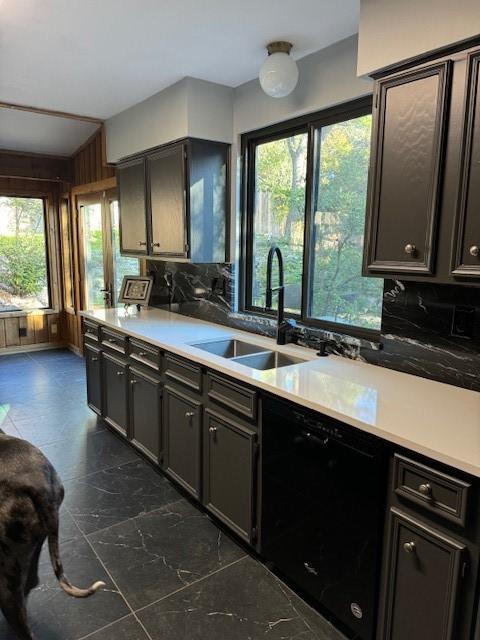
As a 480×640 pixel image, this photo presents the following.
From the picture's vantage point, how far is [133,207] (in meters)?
3.68

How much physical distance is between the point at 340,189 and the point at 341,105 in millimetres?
428

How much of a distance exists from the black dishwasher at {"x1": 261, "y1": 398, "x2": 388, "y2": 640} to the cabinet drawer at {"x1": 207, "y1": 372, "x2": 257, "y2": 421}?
3.5 inches

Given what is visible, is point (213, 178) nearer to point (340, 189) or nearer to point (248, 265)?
point (248, 265)

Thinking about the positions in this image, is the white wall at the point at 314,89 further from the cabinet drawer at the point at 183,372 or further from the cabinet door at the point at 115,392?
the cabinet door at the point at 115,392

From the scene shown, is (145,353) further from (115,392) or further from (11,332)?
(11,332)

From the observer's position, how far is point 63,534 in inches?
93.7

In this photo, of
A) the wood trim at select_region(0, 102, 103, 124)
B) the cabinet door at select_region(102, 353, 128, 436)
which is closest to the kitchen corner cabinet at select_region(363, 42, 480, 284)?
the cabinet door at select_region(102, 353, 128, 436)

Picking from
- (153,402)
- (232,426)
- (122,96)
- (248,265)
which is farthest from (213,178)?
(232,426)

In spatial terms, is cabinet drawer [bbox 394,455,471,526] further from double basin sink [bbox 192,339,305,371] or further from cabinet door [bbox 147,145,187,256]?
cabinet door [bbox 147,145,187,256]

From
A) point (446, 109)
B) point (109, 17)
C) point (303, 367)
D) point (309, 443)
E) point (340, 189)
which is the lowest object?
point (309, 443)

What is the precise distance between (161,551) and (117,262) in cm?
324

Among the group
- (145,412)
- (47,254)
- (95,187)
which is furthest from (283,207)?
(47,254)

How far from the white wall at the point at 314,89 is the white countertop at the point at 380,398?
1323mm

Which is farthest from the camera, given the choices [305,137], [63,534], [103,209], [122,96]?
[103,209]
